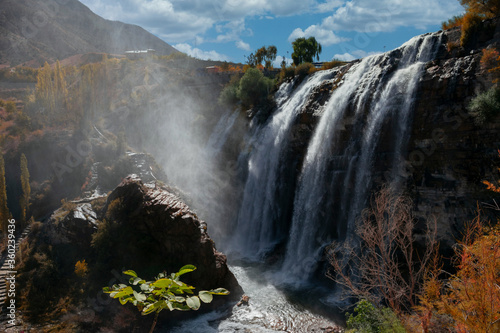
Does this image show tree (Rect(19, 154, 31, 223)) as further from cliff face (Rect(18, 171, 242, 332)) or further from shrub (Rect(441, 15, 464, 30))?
Result: shrub (Rect(441, 15, 464, 30))

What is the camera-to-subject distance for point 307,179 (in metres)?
24.8

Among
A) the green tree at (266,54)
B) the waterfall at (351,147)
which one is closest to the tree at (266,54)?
the green tree at (266,54)

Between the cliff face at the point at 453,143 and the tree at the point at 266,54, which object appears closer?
the cliff face at the point at 453,143

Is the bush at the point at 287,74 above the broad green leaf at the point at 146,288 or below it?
above

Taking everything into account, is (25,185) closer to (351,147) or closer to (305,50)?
(351,147)

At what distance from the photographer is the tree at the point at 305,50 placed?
50188 mm

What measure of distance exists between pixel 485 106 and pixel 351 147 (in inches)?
305

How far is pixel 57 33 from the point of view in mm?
98688

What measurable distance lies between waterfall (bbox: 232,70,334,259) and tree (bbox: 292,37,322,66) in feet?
63.4

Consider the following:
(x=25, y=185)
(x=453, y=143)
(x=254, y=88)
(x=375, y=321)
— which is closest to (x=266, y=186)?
(x=254, y=88)

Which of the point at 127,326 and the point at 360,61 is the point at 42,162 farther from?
the point at 360,61

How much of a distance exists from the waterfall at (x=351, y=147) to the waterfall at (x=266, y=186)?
310cm

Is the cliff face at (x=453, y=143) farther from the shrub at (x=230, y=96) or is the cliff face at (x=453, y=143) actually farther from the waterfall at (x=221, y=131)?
the shrub at (x=230, y=96)

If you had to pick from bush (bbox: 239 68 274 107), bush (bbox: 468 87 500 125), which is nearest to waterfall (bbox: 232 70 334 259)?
bush (bbox: 239 68 274 107)
